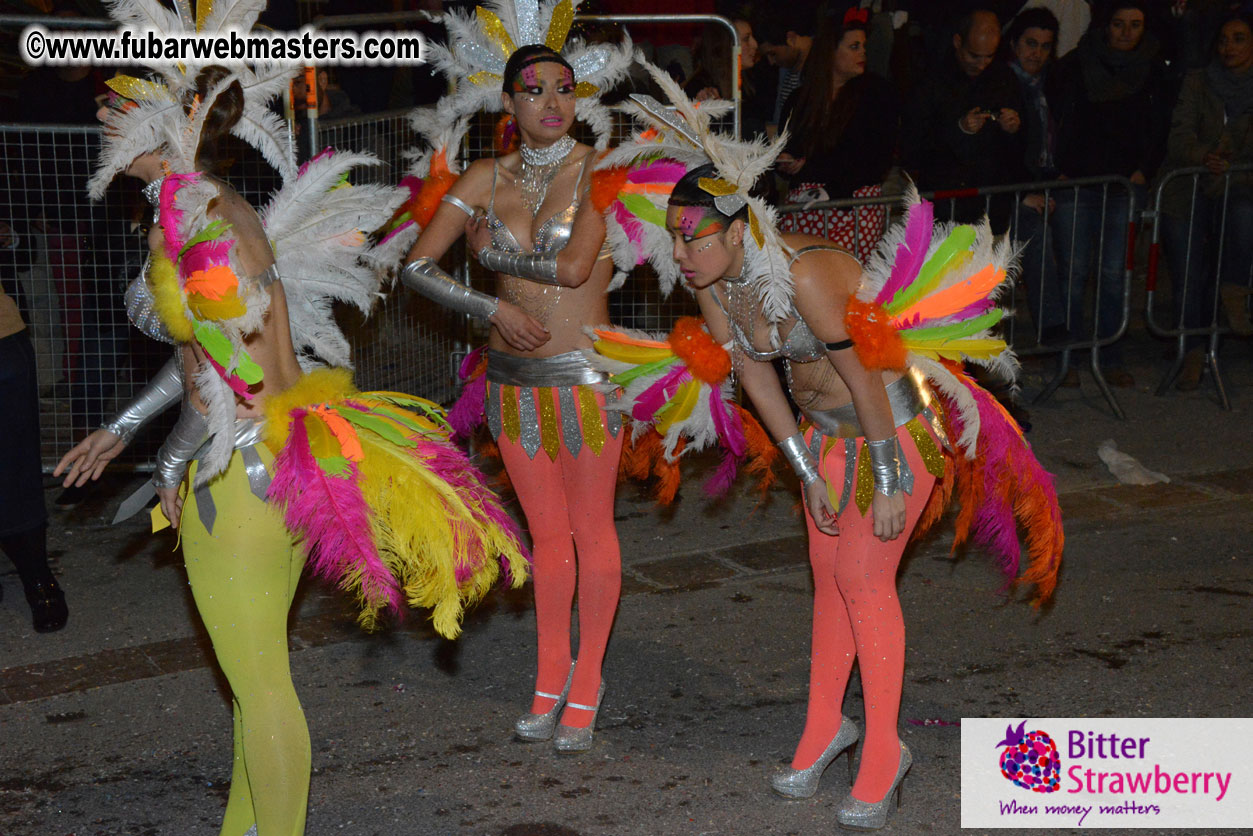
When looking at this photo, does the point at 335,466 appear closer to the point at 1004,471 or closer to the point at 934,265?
the point at 934,265

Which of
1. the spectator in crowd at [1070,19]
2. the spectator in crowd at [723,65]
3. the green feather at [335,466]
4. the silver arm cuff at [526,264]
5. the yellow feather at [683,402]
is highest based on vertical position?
the spectator in crowd at [1070,19]

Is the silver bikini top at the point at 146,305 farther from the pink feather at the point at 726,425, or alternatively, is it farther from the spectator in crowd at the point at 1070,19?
the spectator in crowd at the point at 1070,19

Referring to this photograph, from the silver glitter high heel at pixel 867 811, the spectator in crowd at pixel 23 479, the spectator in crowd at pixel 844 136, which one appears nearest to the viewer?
the silver glitter high heel at pixel 867 811

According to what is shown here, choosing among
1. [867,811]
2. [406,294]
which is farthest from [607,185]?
[406,294]

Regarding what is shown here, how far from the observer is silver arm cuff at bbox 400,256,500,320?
13.1ft

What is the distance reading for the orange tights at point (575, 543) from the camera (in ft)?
13.5

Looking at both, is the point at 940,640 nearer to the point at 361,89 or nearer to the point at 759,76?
the point at 759,76

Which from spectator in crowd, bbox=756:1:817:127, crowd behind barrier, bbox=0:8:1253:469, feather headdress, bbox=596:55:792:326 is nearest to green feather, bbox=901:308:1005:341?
feather headdress, bbox=596:55:792:326

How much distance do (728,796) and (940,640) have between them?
1.39 meters

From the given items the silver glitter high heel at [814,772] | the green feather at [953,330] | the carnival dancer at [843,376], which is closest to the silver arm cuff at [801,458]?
the carnival dancer at [843,376]

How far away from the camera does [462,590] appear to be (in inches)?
133

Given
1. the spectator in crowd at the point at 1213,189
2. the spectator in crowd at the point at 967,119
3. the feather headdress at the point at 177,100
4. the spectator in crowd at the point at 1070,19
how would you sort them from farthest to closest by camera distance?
the spectator in crowd at the point at 1070,19
the spectator in crowd at the point at 1213,189
the spectator in crowd at the point at 967,119
the feather headdress at the point at 177,100

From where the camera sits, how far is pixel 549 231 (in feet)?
13.0

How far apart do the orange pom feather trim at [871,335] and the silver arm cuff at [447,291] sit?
1.14 m
